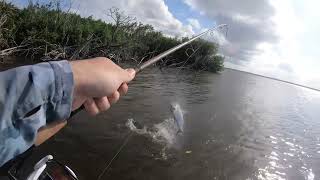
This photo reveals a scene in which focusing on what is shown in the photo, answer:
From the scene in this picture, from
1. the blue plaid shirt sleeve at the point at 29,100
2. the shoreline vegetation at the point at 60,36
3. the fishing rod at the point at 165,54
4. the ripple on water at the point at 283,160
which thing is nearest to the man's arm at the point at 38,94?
the blue plaid shirt sleeve at the point at 29,100

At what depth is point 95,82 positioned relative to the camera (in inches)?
75.3

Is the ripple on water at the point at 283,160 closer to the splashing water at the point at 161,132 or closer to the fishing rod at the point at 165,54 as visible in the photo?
the splashing water at the point at 161,132

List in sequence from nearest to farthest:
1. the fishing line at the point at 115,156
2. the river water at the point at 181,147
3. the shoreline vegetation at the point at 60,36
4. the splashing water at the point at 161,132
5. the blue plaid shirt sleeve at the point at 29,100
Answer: the blue plaid shirt sleeve at the point at 29,100 < the fishing line at the point at 115,156 < the river water at the point at 181,147 < the splashing water at the point at 161,132 < the shoreline vegetation at the point at 60,36

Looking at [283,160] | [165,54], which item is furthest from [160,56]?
[283,160]

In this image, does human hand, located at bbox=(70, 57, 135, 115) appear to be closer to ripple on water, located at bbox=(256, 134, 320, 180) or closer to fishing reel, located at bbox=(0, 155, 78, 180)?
fishing reel, located at bbox=(0, 155, 78, 180)

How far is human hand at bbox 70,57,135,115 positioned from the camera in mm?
1828

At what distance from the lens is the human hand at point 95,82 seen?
1828mm

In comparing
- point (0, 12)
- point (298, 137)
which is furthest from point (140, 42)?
point (298, 137)

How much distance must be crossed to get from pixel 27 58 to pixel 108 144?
20852 mm

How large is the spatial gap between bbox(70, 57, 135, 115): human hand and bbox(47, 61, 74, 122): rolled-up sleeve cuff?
46 millimetres

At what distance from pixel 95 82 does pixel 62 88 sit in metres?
0.27

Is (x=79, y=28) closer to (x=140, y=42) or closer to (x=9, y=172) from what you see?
(x=140, y=42)

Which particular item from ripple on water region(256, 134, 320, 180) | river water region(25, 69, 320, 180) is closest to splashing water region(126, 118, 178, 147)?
river water region(25, 69, 320, 180)

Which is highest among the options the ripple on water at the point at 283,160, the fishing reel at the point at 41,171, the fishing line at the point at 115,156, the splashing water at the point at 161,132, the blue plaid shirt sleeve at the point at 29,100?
the blue plaid shirt sleeve at the point at 29,100
